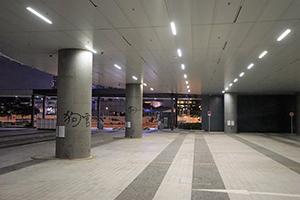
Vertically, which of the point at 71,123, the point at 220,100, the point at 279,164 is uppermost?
the point at 220,100

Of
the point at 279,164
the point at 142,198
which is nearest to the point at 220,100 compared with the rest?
the point at 279,164

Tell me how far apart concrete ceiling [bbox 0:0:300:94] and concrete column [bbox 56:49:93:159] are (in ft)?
2.71

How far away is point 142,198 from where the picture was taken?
625cm

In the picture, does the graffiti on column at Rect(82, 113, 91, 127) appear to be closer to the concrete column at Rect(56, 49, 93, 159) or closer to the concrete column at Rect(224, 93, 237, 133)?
the concrete column at Rect(56, 49, 93, 159)

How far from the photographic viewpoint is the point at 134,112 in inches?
926

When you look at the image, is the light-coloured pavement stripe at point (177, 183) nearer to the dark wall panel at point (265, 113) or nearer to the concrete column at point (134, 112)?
the concrete column at point (134, 112)

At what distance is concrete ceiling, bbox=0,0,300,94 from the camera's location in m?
7.71

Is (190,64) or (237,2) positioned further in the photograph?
(190,64)

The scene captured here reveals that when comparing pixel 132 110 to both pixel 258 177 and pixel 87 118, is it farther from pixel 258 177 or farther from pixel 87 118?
pixel 258 177

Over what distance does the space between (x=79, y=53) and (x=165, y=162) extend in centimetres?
635

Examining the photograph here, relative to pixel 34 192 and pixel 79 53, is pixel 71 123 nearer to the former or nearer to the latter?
pixel 79 53

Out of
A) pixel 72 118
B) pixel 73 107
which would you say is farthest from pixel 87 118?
pixel 73 107

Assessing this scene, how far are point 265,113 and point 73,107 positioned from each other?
103 ft

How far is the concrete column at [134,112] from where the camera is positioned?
2347cm
